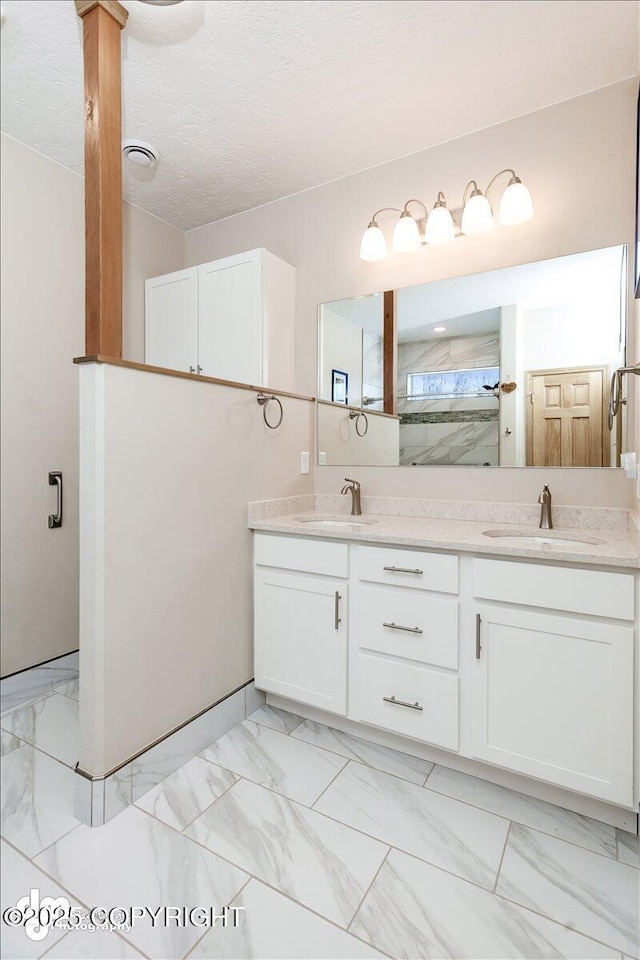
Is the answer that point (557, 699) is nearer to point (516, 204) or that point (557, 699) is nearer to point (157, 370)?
point (157, 370)

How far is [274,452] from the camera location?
2.06 m

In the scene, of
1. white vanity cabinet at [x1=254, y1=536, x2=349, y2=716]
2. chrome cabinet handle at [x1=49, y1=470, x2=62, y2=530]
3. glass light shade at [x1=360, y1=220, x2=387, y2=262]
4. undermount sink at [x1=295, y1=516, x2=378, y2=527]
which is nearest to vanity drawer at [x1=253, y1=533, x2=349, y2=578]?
white vanity cabinet at [x1=254, y1=536, x2=349, y2=716]

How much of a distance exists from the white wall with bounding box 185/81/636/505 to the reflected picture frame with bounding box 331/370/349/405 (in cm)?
13

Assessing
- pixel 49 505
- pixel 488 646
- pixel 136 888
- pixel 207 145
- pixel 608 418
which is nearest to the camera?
pixel 136 888

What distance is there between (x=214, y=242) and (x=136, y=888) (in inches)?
113

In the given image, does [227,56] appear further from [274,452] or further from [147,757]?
[147,757]

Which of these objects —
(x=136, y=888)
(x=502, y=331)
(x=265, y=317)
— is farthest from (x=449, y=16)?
(x=136, y=888)

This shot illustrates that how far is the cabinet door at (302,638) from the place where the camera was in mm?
1679

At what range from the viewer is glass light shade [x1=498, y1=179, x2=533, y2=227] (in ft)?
5.78

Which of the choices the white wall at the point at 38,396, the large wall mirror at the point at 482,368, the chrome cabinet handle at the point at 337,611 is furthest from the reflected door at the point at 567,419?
the white wall at the point at 38,396

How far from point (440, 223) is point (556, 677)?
69.2 inches

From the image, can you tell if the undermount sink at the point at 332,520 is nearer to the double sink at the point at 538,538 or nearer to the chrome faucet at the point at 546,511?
the double sink at the point at 538,538

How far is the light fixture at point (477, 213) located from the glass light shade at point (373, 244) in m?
0.37

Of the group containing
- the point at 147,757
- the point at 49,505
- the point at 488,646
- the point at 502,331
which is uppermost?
the point at 502,331
